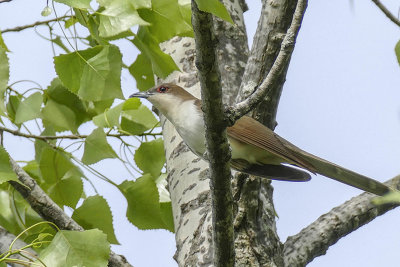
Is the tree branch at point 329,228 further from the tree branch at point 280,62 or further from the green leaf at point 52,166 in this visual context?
the green leaf at point 52,166

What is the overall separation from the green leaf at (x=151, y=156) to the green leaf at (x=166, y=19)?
872mm

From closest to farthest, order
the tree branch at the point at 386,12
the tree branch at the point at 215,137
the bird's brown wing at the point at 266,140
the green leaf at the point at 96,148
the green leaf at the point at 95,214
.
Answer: the tree branch at the point at 215,137 → the tree branch at the point at 386,12 → the bird's brown wing at the point at 266,140 → the green leaf at the point at 95,214 → the green leaf at the point at 96,148

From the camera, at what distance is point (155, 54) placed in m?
3.82

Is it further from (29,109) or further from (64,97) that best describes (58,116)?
(29,109)

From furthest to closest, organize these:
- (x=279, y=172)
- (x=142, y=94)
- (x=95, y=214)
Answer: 1. (x=142, y=94)
2. (x=95, y=214)
3. (x=279, y=172)

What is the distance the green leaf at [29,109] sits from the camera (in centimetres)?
398

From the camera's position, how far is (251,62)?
10.5 feet

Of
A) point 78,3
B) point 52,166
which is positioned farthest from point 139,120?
point 78,3

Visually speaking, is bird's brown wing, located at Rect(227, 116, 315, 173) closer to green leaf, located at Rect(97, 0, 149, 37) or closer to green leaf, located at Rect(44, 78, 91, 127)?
green leaf, located at Rect(97, 0, 149, 37)

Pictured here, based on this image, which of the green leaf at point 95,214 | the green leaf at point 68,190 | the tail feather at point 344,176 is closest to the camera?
the tail feather at point 344,176

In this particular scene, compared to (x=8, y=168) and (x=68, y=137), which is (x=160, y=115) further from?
(x=8, y=168)

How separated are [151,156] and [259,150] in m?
0.84

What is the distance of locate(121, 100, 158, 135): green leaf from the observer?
458cm

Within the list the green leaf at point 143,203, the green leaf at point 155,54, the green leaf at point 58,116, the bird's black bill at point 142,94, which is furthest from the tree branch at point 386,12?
the green leaf at point 58,116
